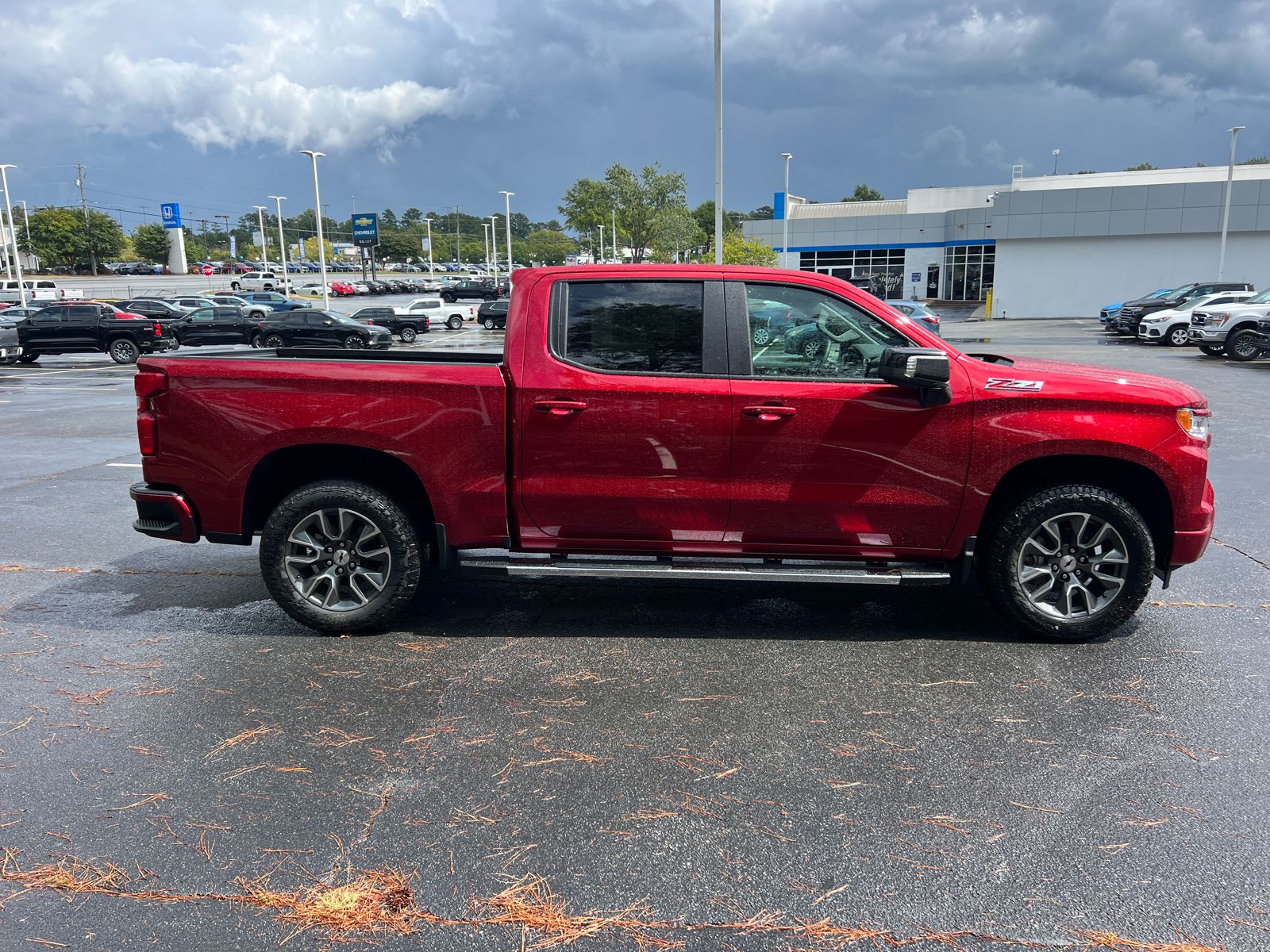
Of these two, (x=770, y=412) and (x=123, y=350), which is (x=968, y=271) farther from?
(x=770, y=412)

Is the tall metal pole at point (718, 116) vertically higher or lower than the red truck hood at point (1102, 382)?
higher

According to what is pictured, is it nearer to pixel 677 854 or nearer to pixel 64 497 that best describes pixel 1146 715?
pixel 677 854

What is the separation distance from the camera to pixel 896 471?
4848mm

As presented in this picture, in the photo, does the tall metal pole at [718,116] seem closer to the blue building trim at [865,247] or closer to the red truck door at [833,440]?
the red truck door at [833,440]

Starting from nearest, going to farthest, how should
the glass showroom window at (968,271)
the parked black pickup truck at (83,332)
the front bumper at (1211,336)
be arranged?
the front bumper at (1211,336) < the parked black pickup truck at (83,332) < the glass showroom window at (968,271)

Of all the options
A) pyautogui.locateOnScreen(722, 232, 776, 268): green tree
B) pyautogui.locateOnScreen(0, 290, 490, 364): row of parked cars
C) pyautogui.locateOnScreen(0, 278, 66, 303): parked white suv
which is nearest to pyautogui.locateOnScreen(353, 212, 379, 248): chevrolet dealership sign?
pyautogui.locateOnScreen(0, 278, 66, 303): parked white suv

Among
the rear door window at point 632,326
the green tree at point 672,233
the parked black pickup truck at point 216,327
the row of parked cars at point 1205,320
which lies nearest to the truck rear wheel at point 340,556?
the rear door window at point 632,326

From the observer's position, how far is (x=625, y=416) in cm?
482

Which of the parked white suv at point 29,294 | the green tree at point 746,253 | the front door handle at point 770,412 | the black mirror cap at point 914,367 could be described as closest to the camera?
the black mirror cap at point 914,367

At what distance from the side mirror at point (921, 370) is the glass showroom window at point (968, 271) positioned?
191 feet

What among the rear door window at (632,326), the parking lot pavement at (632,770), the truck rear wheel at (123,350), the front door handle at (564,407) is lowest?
the parking lot pavement at (632,770)

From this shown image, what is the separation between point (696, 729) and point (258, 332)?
32.9 m

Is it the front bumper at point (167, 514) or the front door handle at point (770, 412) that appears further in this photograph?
the front bumper at point (167, 514)

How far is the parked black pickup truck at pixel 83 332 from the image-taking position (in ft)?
91.9
